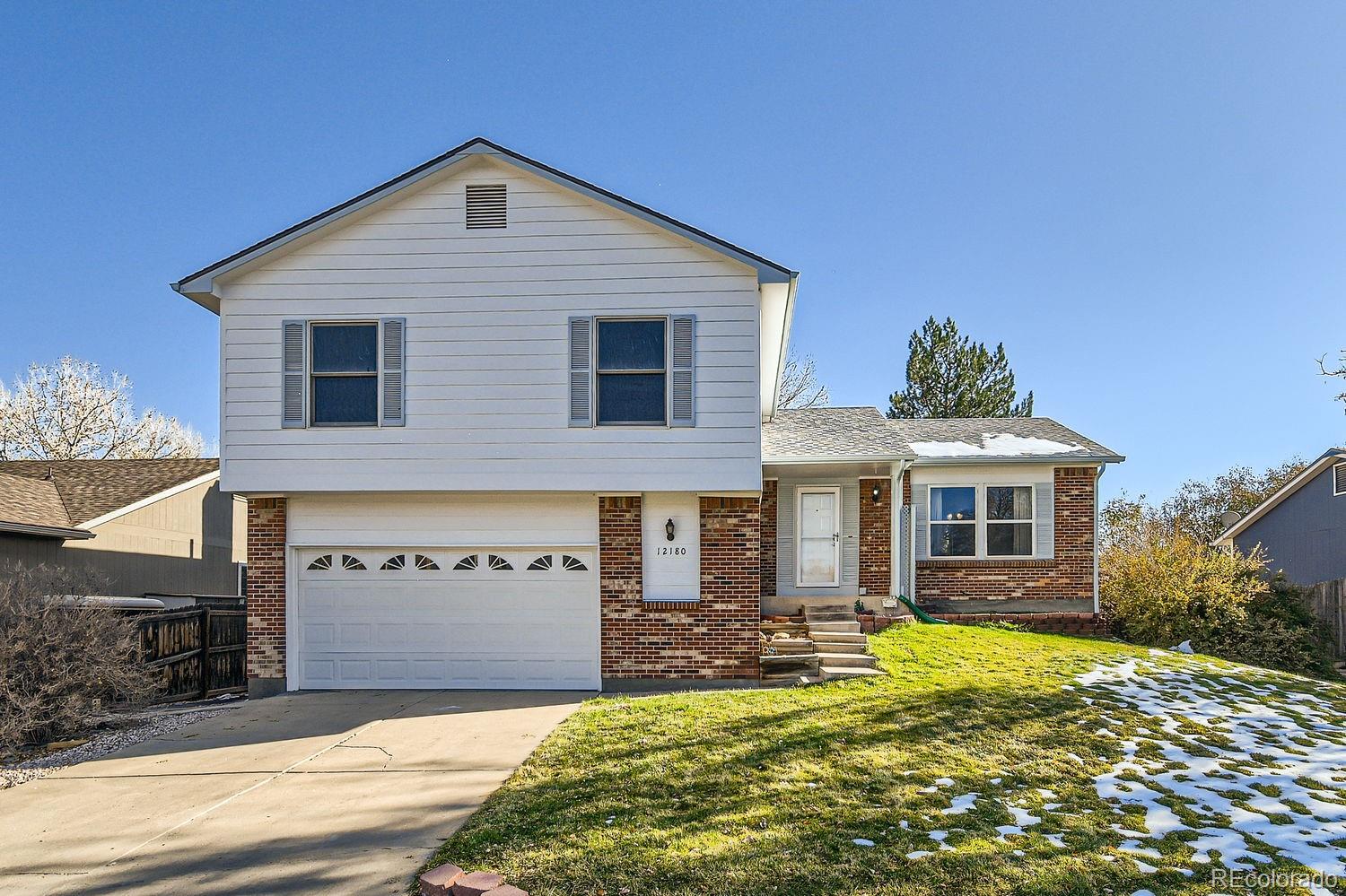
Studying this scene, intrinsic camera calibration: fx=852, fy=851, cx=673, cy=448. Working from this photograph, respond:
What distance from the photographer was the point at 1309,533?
886 inches

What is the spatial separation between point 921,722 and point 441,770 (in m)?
4.59

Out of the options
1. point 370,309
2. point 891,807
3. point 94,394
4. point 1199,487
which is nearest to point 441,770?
point 891,807

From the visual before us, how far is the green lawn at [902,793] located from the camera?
498 cm

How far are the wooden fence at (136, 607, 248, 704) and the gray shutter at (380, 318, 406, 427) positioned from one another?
4068 mm

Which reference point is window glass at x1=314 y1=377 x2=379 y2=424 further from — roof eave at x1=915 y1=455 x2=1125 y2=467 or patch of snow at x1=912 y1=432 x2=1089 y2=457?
patch of snow at x1=912 y1=432 x2=1089 y2=457

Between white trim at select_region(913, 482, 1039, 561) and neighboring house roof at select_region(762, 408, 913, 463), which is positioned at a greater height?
neighboring house roof at select_region(762, 408, 913, 463)

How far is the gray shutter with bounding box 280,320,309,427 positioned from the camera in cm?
1141

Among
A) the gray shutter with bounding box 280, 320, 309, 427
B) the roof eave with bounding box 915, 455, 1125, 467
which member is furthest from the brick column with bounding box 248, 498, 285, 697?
the roof eave with bounding box 915, 455, 1125, 467

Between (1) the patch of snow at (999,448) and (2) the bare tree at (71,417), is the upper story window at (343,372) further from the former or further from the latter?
(2) the bare tree at (71,417)

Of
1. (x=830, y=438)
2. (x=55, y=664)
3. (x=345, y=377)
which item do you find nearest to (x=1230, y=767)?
(x=830, y=438)

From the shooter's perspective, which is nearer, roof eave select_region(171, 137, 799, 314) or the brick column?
roof eave select_region(171, 137, 799, 314)

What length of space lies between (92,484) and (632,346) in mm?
15619

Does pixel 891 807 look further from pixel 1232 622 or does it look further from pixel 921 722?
pixel 1232 622

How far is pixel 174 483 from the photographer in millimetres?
20156
